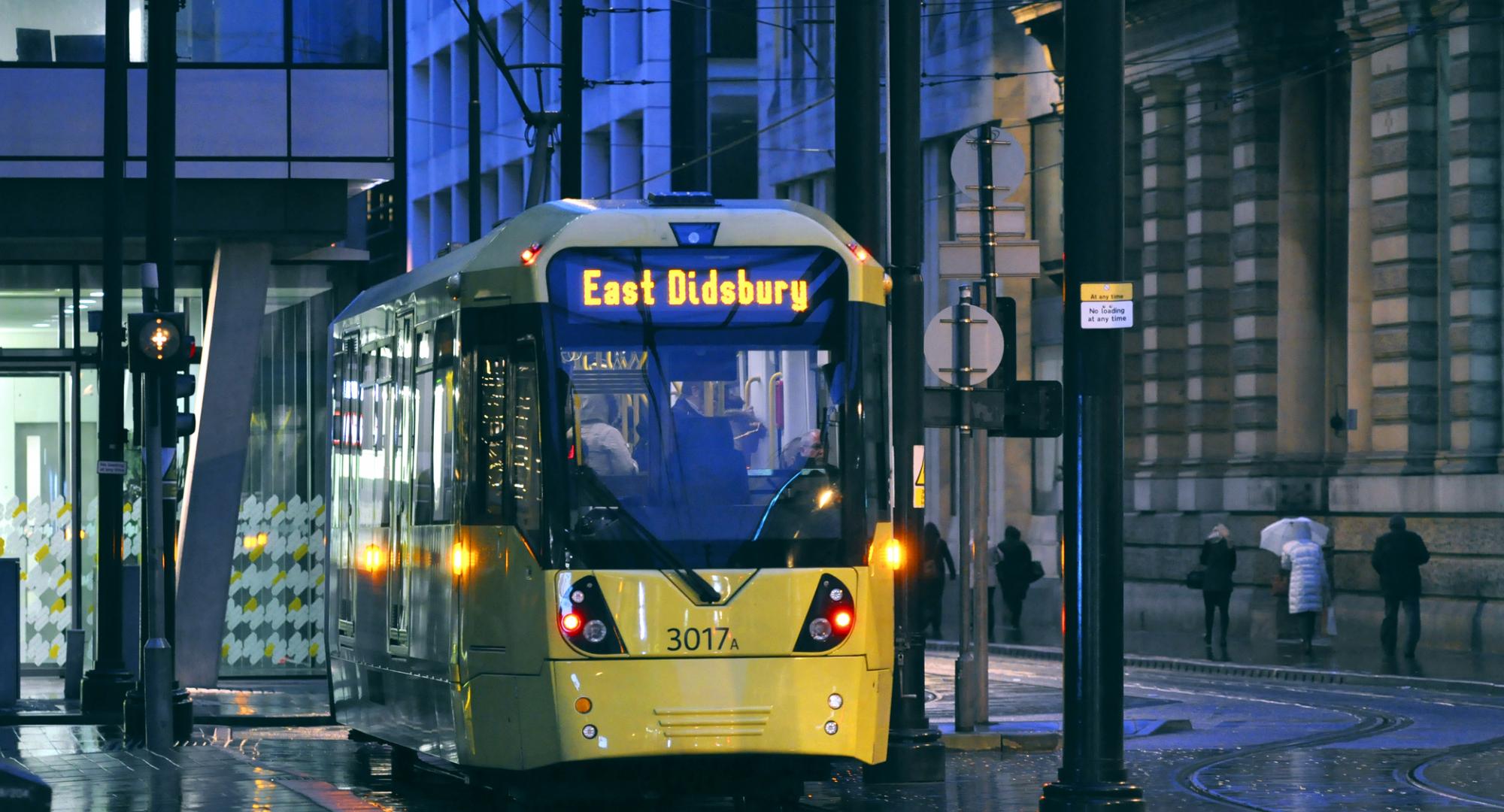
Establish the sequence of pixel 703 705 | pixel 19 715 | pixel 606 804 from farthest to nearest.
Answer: pixel 19 715, pixel 606 804, pixel 703 705

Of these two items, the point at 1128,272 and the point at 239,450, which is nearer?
the point at 239,450

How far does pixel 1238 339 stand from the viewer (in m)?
39.1

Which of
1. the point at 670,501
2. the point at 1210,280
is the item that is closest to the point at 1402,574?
the point at 1210,280

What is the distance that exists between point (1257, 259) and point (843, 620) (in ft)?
87.9

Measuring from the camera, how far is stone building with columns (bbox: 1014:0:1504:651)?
32.8 meters

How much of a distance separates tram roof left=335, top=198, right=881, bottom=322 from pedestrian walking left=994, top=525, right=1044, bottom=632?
83.3ft

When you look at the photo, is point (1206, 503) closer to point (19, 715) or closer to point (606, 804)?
point (19, 715)

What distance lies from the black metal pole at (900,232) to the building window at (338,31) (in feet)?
32.9

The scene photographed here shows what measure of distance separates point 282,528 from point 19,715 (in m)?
6.16

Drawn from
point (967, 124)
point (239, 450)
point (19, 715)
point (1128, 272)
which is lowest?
point (19, 715)

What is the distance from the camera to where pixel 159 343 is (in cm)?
1873

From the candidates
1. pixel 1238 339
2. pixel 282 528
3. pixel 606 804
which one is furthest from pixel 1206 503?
pixel 606 804

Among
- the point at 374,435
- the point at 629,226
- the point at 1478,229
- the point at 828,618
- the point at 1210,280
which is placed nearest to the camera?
the point at 828,618

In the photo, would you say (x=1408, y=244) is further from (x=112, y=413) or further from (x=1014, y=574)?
(x=112, y=413)
